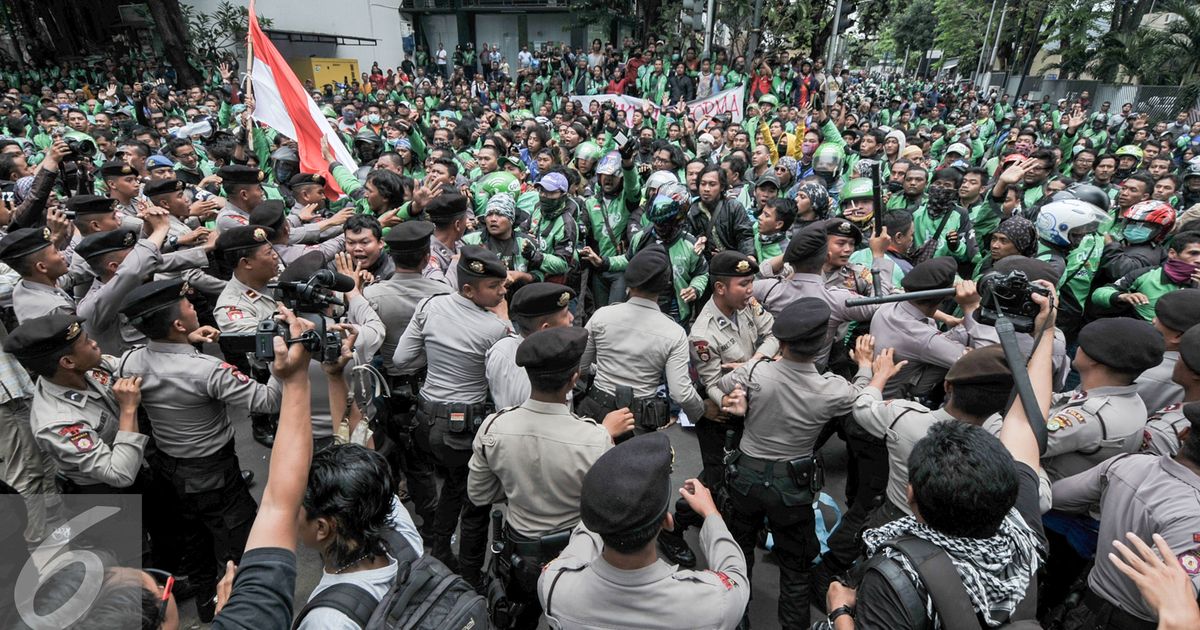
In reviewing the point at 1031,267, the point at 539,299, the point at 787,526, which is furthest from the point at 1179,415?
the point at 539,299

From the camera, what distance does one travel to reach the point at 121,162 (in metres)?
5.91

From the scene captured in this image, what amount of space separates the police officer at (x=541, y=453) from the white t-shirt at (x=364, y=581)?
0.56m

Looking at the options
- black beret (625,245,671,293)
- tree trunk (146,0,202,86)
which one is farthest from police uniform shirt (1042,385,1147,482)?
tree trunk (146,0,202,86)

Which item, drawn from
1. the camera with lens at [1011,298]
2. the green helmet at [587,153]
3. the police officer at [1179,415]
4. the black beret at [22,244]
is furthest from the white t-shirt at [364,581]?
the green helmet at [587,153]

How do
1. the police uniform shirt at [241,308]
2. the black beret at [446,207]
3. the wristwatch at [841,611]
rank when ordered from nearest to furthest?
the wristwatch at [841,611]
the police uniform shirt at [241,308]
the black beret at [446,207]

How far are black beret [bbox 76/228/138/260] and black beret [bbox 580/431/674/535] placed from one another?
399cm

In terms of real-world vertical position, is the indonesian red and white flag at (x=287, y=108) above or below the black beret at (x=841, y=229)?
above

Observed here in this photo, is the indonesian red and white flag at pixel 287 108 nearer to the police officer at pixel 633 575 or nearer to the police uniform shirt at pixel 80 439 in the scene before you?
the police uniform shirt at pixel 80 439

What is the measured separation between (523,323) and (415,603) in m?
1.89

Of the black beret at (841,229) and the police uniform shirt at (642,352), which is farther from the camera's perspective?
the black beret at (841,229)

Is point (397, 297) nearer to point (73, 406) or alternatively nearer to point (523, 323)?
point (523, 323)

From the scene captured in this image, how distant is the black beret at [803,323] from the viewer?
292 cm

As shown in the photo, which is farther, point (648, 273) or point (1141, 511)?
point (648, 273)

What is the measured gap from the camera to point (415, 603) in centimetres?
167
